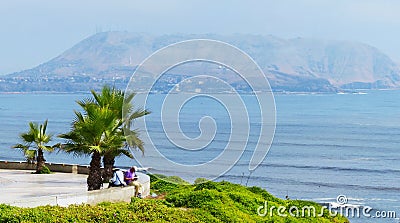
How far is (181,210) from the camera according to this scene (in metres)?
14.4

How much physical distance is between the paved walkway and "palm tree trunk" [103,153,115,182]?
828mm

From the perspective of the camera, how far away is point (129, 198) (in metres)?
17.3

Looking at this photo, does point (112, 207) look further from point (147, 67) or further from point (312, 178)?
point (312, 178)

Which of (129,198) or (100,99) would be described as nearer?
(129,198)

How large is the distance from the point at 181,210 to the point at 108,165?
618 centimetres

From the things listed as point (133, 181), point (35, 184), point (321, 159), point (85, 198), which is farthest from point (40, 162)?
point (321, 159)

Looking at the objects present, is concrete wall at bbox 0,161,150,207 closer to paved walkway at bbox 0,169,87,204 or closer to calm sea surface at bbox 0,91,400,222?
paved walkway at bbox 0,169,87,204

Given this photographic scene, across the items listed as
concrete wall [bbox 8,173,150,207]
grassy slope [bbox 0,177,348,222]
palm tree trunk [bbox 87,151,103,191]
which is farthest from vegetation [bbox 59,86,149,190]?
grassy slope [bbox 0,177,348,222]

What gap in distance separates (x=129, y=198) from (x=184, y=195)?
2094 mm

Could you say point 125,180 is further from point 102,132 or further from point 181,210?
point 181,210

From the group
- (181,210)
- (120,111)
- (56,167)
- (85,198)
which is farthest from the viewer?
(56,167)

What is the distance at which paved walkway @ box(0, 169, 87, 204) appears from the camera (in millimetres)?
19891

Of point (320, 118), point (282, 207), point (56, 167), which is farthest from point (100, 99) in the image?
point (320, 118)

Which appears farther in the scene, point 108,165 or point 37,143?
point 37,143
